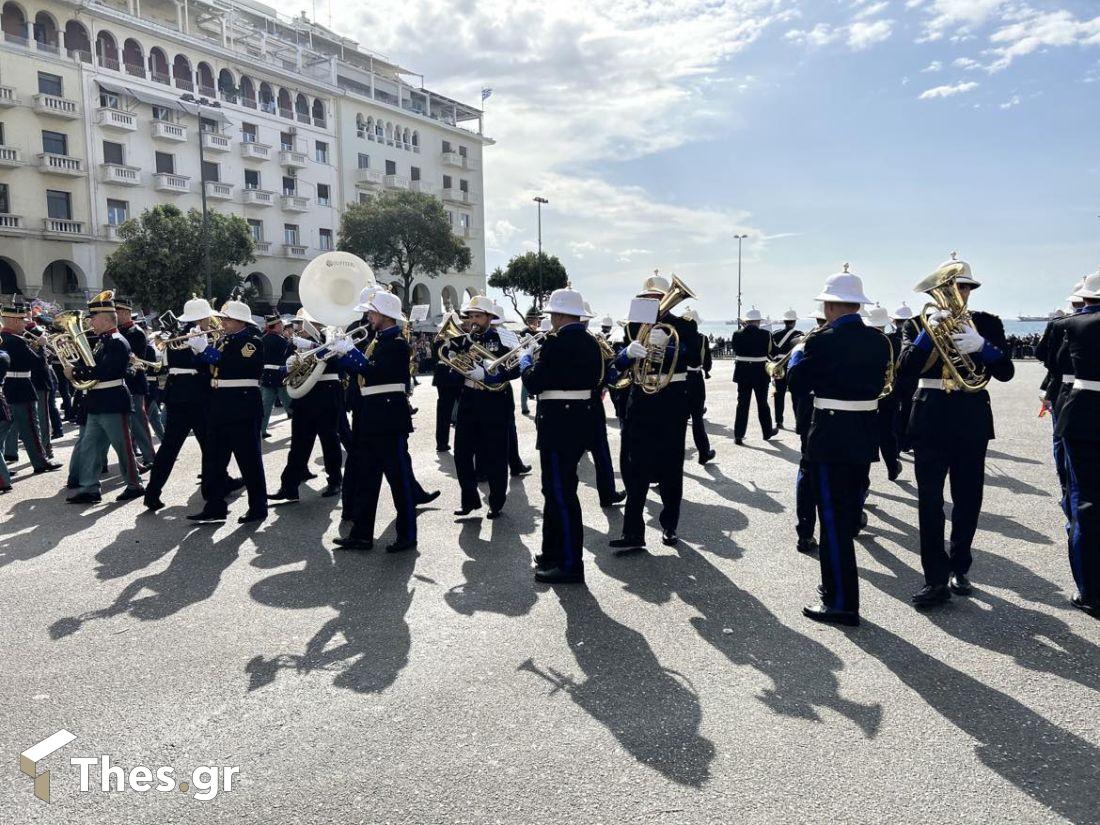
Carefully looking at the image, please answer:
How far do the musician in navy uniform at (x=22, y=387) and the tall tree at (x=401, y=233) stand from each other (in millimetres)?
36287

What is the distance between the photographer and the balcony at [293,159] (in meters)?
49.5

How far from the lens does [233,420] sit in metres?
7.73

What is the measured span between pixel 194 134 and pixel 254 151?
11.3ft

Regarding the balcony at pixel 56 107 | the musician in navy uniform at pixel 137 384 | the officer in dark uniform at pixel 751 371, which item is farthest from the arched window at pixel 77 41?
the officer in dark uniform at pixel 751 371

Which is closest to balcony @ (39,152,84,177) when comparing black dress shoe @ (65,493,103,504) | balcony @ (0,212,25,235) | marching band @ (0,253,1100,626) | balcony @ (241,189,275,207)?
balcony @ (0,212,25,235)

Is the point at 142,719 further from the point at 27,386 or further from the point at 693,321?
the point at 27,386

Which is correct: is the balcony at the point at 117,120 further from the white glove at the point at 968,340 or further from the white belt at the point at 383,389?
the white glove at the point at 968,340

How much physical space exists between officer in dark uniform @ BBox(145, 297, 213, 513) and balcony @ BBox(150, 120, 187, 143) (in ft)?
130

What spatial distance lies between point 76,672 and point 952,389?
543 centimetres

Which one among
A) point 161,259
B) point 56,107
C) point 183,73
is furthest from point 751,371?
point 183,73

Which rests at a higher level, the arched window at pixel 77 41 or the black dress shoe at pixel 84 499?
the arched window at pixel 77 41

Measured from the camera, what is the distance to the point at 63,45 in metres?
38.5

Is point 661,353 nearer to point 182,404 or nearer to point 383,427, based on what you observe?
point 383,427

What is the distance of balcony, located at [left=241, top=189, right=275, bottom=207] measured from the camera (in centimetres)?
4722
